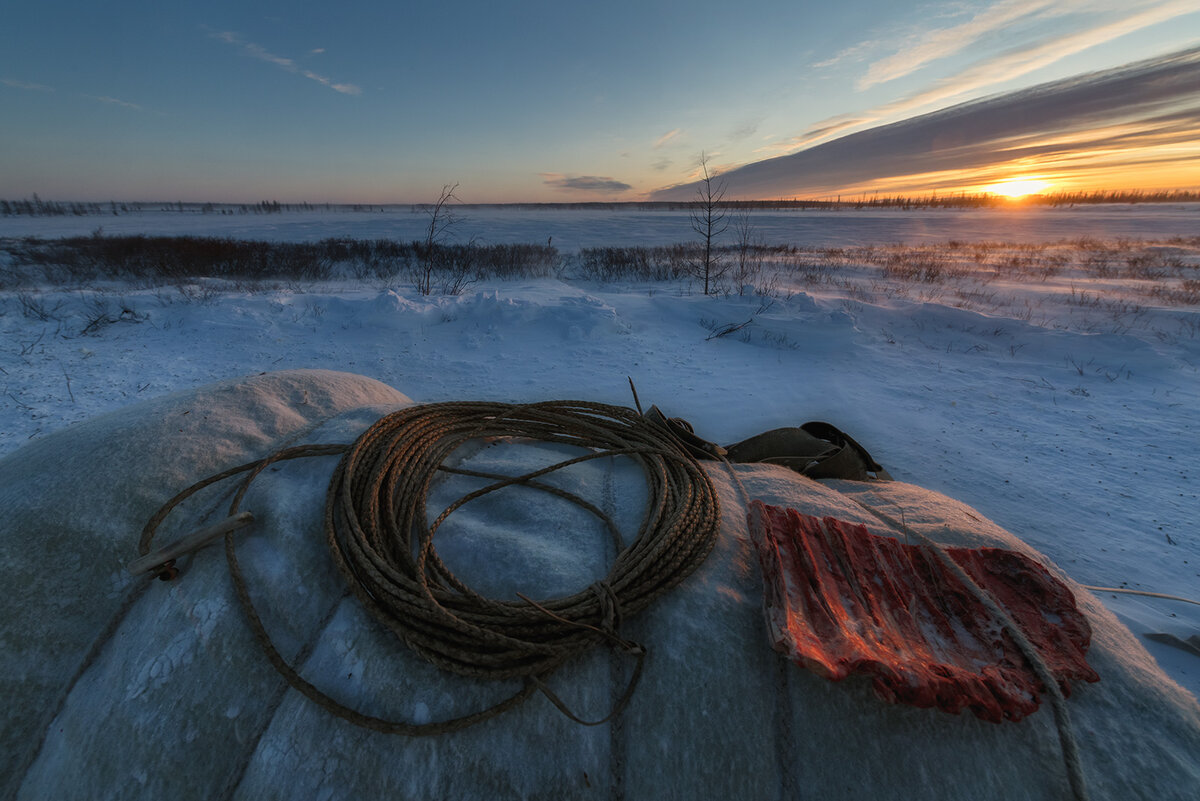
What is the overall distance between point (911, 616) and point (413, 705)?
1.68m

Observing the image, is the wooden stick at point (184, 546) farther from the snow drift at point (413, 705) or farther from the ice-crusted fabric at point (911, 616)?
the ice-crusted fabric at point (911, 616)

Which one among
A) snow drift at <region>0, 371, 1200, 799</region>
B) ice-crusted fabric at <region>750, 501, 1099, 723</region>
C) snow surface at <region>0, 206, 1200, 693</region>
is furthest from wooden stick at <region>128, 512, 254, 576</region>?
snow surface at <region>0, 206, 1200, 693</region>

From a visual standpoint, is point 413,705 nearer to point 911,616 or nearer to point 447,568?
point 447,568

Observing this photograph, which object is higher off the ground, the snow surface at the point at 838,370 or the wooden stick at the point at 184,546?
the wooden stick at the point at 184,546

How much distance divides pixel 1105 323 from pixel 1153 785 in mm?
10849

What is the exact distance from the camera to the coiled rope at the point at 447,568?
1.41 metres

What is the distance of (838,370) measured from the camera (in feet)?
22.0

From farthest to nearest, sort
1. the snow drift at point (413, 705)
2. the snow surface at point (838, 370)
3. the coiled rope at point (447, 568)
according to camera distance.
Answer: the snow surface at point (838, 370) < the coiled rope at point (447, 568) < the snow drift at point (413, 705)

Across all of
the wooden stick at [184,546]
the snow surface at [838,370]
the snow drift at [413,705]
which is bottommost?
the snow surface at [838,370]

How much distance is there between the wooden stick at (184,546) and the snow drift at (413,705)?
0.23 feet

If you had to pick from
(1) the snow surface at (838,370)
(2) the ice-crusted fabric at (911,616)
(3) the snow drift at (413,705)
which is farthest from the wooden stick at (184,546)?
(1) the snow surface at (838,370)

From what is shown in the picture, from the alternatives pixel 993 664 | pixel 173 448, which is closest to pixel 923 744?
pixel 993 664

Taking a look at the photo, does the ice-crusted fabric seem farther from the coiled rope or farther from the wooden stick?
the wooden stick

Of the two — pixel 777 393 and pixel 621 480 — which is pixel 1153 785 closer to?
pixel 621 480
